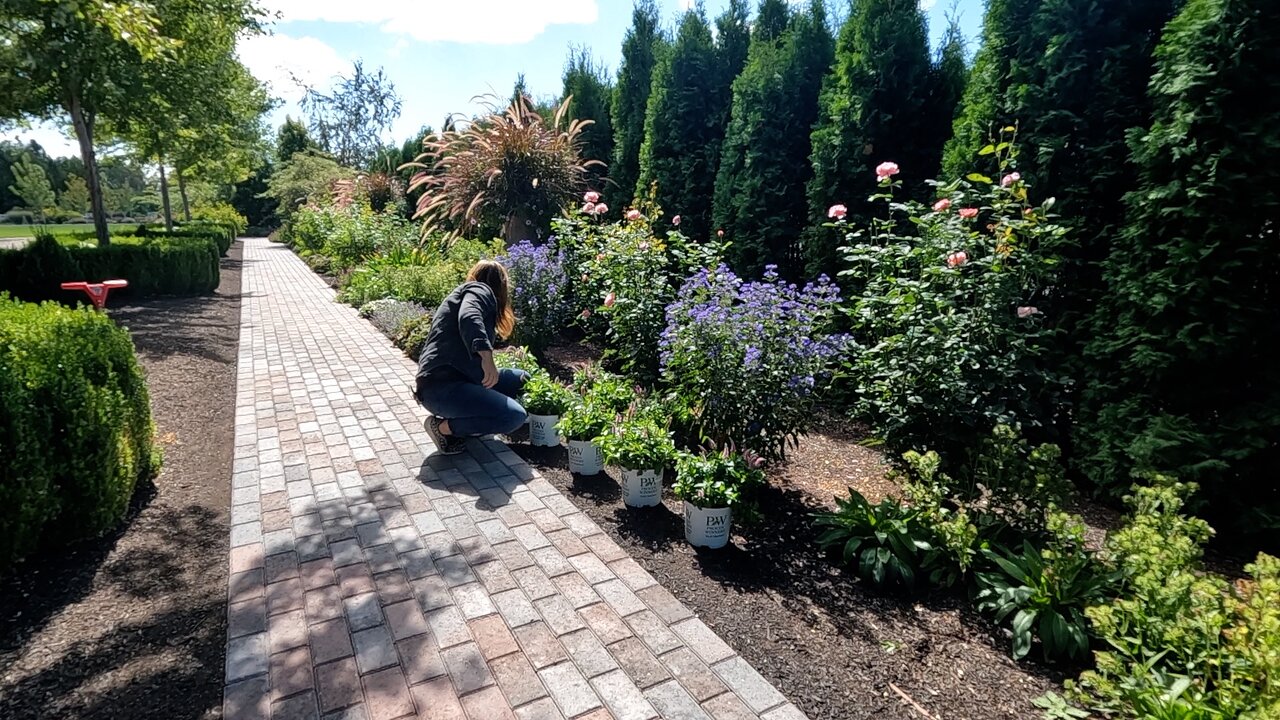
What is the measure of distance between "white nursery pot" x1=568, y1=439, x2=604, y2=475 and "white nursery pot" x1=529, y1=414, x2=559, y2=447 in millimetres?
520

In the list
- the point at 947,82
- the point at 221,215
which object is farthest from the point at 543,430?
the point at 221,215

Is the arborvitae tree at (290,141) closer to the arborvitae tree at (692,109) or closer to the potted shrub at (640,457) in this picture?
the arborvitae tree at (692,109)

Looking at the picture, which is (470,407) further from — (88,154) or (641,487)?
(88,154)

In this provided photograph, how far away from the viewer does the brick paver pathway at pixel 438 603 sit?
2256 millimetres

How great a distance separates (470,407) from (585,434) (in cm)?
89

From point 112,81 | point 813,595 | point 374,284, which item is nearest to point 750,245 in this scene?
point 813,595

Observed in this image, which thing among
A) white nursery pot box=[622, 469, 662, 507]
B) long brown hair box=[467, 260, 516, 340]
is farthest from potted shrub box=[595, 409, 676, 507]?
long brown hair box=[467, 260, 516, 340]

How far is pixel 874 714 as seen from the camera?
2213mm

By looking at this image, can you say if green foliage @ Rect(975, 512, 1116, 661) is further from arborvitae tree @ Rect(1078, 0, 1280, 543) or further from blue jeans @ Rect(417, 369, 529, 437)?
blue jeans @ Rect(417, 369, 529, 437)

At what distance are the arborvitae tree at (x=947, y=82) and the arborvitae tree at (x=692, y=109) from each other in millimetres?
3300

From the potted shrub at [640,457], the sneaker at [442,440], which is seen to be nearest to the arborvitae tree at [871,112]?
the potted shrub at [640,457]

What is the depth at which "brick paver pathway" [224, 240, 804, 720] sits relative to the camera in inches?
88.8

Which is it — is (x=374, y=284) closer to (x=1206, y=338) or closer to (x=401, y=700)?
(x=401, y=700)

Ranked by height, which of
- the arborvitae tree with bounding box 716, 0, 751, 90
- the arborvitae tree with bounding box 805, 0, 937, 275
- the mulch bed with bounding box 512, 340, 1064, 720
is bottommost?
the mulch bed with bounding box 512, 340, 1064, 720
